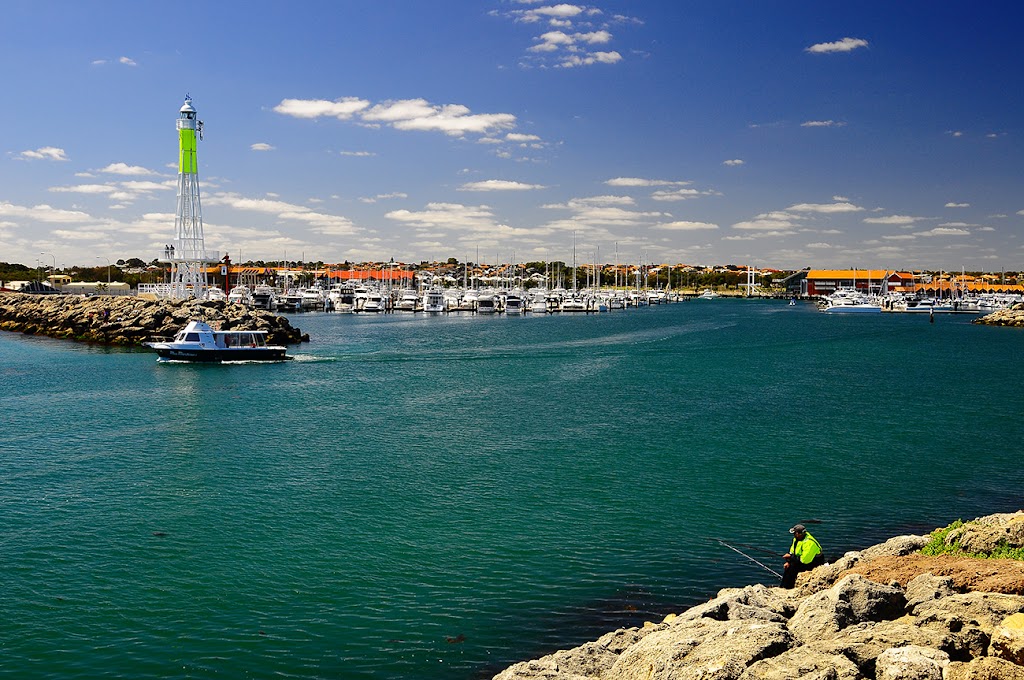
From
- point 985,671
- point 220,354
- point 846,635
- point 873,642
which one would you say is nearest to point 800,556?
point 846,635

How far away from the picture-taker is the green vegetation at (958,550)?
16641 mm

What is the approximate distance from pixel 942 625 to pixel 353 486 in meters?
21.2

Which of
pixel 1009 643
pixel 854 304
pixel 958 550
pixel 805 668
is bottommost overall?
pixel 958 550

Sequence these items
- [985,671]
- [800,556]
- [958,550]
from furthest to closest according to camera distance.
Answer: [800,556]
[958,550]
[985,671]

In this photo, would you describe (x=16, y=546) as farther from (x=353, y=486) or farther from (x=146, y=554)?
(x=353, y=486)

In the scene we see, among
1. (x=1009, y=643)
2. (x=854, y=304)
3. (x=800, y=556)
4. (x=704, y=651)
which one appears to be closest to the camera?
(x=1009, y=643)

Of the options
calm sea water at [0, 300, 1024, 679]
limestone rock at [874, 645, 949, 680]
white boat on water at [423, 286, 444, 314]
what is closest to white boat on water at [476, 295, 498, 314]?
white boat on water at [423, 286, 444, 314]

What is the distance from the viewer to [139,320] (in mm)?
89125

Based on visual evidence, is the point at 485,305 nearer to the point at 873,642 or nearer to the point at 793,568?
the point at 793,568

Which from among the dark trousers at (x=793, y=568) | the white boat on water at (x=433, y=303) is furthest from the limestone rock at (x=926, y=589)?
the white boat on water at (x=433, y=303)

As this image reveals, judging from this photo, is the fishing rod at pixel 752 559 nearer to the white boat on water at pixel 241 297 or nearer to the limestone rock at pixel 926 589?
the limestone rock at pixel 926 589

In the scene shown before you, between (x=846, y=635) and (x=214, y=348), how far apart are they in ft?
213

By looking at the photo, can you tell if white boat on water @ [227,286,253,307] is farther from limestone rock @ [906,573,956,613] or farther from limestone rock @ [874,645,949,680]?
limestone rock @ [874,645,949,680]

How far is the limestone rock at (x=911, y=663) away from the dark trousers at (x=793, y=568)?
6604mm
